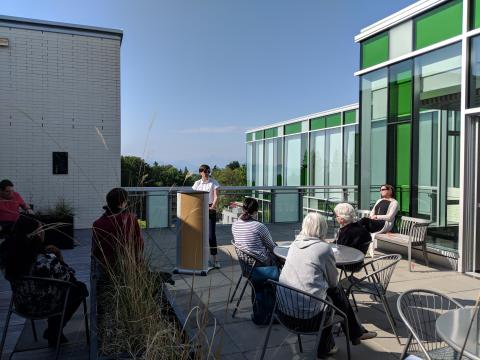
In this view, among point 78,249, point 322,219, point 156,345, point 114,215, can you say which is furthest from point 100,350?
point 78,249

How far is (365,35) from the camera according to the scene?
7047mm

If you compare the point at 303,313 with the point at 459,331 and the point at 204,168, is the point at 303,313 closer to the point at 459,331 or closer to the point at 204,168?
the point at 459,331

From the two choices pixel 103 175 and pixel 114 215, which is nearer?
pixel 114 215

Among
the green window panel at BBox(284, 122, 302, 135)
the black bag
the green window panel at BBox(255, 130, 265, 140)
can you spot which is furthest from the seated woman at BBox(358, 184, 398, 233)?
the green window panel at BBox(255, 130, 265, 140)

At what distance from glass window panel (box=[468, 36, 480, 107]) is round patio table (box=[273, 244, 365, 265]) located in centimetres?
285

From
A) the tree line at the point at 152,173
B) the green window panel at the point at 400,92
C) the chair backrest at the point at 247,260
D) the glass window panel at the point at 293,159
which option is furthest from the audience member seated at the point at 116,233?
the glass window panel at the point at 293,159

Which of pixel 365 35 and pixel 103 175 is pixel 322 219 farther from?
pixel 103 175

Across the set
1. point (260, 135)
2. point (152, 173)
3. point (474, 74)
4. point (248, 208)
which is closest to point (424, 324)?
point (248, 208)

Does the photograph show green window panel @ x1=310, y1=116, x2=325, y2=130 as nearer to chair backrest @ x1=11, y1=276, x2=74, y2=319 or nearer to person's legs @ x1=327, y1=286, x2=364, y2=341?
person's legs @ x1=327, y1=286, x2=364, y2=341

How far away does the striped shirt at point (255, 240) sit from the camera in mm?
3611

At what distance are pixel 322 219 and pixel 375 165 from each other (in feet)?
15.6

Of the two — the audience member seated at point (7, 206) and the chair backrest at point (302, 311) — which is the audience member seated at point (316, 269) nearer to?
the chair backrest at point (302, 311)

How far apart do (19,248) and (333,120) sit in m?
13.9

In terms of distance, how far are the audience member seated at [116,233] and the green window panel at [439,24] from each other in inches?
187
